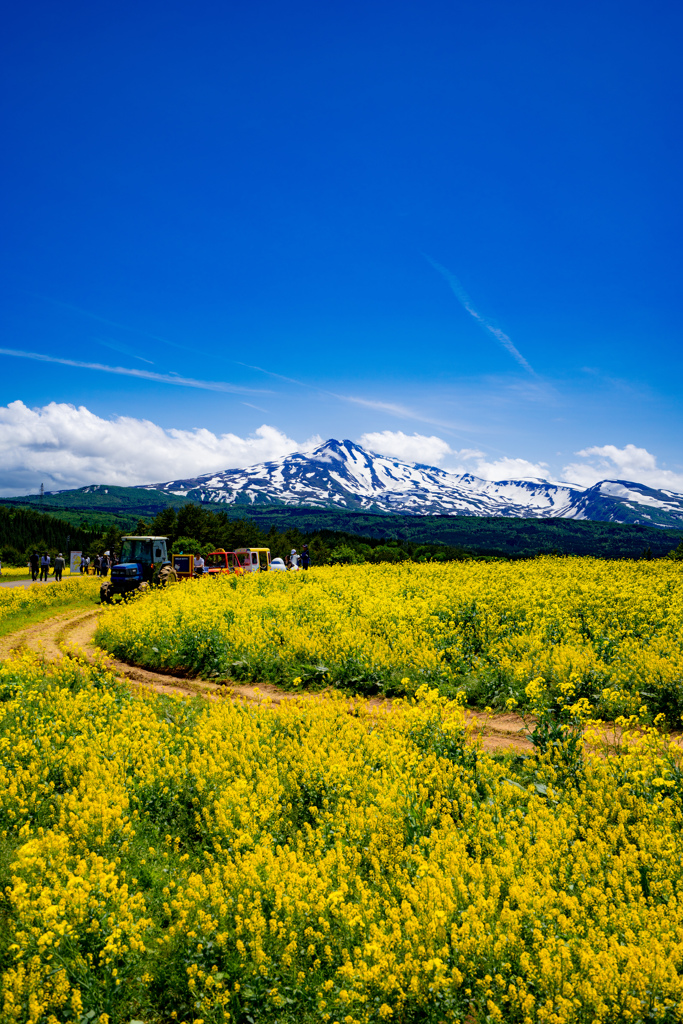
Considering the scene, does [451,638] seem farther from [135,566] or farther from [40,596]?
[40,596]

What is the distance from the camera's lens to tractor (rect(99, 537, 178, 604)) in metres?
26.0

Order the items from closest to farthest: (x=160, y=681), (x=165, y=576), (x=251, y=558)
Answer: (x=160, y=681) < (x=165, y=576) < (x=251, y=558)

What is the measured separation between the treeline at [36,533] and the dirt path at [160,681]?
55.3 metres

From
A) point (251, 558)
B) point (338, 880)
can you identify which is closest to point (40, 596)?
point (251, 558)

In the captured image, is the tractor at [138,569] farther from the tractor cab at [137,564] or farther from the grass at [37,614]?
the grass at [37,614]

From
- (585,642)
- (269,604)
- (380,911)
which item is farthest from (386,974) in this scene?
(269,604)

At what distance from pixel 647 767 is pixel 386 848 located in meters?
3.05

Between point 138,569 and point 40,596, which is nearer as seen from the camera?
point 40,596

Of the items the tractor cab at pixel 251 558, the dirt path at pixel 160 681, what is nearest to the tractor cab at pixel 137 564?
the dirt path at pixel 160 681

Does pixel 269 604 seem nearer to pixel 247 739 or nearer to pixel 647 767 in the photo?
pixel 247 739

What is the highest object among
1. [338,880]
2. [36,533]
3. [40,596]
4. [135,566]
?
[135,566]

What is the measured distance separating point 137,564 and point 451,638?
749 inches

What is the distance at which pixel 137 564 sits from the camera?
27203 millimetres

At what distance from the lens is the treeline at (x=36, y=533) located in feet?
253
